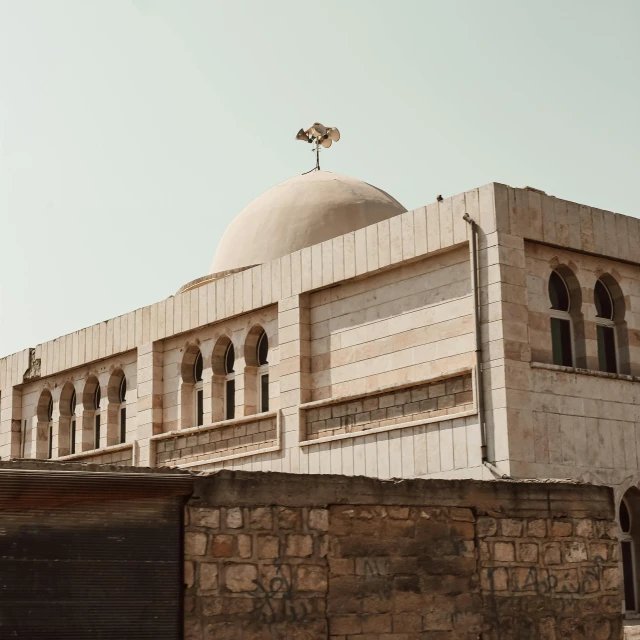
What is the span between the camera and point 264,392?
1895 centimetres

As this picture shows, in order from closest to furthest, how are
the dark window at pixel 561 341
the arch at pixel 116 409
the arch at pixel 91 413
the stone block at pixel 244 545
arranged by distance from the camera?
the stone block at pixel 244 545 < the dark window at pixel 561 341 < the arch at pixel 116 409 < the arch at pixel 91 413

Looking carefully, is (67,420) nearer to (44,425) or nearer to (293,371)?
(44,425)

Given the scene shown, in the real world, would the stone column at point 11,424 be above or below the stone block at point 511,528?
above

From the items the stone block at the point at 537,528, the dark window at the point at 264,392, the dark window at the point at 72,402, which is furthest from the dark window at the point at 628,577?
the dark window at the point at 72,402

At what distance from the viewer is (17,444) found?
950 inches

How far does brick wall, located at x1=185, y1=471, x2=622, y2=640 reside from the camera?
28.5 feet

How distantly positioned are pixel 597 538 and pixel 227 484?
12.6ft

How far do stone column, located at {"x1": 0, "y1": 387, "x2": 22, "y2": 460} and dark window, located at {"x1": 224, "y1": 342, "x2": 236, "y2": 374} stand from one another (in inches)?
266

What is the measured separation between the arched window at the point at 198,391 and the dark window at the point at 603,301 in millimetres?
7073

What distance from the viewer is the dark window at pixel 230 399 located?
63.5ft

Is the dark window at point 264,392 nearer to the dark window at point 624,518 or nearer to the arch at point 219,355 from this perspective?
the arch at point 219,355

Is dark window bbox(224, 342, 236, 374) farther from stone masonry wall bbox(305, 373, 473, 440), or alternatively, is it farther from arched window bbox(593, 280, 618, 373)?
arched window bbox(593, 280, 618, 373)

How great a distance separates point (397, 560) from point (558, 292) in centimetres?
757

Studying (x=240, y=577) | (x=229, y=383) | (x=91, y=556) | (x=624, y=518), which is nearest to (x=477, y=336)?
(x=624, y=518)
